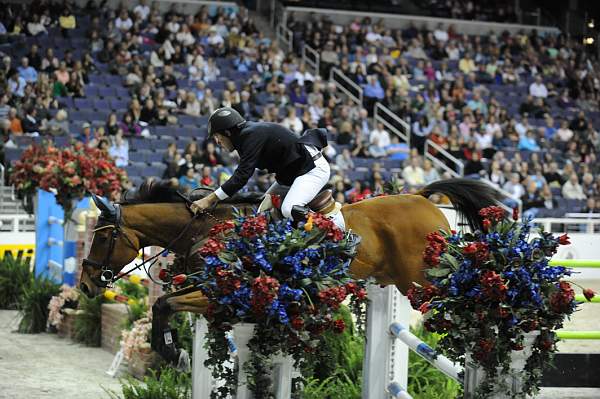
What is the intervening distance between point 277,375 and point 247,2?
21194 millimetres

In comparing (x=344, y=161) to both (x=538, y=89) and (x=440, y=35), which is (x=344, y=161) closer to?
(x=538, y=89)

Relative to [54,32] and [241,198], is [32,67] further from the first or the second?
[241,198]

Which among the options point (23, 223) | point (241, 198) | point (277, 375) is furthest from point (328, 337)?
point (23, 223)

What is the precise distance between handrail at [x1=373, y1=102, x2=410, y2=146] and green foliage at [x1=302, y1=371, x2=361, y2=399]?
1371cm

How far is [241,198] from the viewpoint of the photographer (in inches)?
276

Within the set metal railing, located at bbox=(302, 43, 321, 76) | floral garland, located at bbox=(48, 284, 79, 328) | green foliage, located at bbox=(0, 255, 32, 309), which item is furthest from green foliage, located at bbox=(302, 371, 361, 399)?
metal railing, located at bbox=(302, 43, 321, 76)

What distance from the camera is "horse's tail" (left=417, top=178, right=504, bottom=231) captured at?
754 centimetres

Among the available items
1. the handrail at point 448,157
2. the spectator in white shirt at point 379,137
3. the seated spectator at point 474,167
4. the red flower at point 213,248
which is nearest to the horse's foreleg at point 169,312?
the red flower at point 213,248

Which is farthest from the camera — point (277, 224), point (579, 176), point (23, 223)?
point (579, 176)

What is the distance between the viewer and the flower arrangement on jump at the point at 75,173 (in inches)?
448

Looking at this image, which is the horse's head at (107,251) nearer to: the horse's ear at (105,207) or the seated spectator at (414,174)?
the horse's ear at (105,207)

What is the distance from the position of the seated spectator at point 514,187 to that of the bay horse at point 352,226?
37.3 feet

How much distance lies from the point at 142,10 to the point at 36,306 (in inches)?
429

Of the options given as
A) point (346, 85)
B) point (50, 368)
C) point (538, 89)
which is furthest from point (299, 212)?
point (538, 89)
